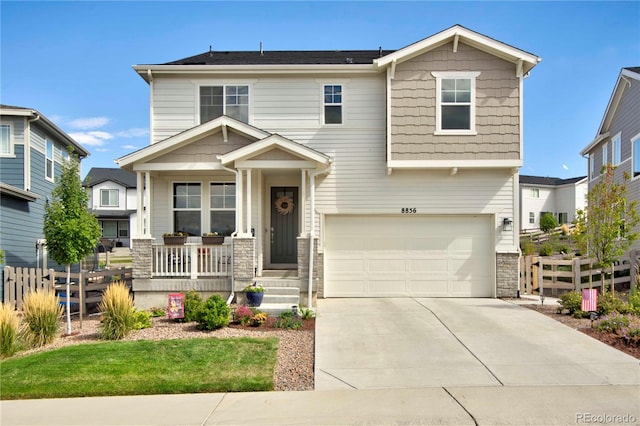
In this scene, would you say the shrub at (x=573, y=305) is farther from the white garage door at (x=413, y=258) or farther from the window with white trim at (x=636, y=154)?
the window with white trim at (x=636, y=154)

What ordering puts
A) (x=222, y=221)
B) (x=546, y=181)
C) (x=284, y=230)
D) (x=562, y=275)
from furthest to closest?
(x=546, y=181), (x=284, y=230), (x=222, y=221), (x=562, y=275)

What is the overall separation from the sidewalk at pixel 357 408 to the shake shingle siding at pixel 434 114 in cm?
743

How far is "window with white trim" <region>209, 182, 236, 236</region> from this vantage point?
12625 mm

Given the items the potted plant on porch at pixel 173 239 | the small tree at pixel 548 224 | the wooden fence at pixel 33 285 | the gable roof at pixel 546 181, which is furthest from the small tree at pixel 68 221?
the gable roof at pixel 546 181

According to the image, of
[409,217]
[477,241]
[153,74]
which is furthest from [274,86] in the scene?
[477,241]

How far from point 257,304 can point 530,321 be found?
19.8ft

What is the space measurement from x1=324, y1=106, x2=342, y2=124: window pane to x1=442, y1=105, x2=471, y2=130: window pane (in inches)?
115

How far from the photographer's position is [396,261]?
41.2 ft

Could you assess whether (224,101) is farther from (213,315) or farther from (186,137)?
(213,315)

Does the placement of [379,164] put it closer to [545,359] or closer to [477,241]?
[477,241]

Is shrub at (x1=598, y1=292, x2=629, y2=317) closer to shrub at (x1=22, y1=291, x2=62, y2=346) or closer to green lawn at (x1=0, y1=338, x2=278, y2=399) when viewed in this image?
green lawn at (x1=0, y1=338, x2=278, y2=399)

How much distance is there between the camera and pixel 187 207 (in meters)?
12.7

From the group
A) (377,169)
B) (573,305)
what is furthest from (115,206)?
(573,305)

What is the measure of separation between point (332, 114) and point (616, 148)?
14.2 metres
